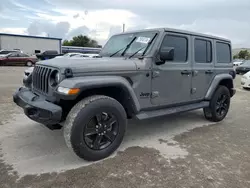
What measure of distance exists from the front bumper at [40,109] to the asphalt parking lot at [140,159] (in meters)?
0.63

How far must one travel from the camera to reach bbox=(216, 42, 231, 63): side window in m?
5.38

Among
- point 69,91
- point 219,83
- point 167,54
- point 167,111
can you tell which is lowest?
point 167,111

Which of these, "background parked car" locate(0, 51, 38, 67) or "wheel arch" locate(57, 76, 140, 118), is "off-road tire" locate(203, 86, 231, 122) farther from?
"background parked car" locate(0, 51, 38, 67)

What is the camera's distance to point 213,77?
5.21 metres

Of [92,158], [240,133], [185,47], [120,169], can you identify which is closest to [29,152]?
[92,158]

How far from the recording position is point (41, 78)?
3.55 m

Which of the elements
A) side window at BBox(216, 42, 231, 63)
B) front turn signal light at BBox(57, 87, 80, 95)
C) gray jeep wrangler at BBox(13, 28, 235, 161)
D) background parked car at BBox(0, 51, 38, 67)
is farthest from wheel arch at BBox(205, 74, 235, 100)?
background parked car at BBox(0, 51, 38, 67)

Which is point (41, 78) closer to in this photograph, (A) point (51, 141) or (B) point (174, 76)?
(A) point (51, 141)

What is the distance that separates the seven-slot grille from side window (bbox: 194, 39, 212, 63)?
2891mm

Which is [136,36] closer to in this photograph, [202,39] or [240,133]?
[202,39]

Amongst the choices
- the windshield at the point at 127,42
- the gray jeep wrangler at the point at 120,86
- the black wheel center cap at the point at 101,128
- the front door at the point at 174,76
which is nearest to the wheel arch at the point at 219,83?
the gray jeep wrangler at the point at 120,86

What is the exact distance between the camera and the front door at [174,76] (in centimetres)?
401

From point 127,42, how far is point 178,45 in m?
0.94

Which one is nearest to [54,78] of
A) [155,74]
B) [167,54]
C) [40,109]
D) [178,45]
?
[40,109]
